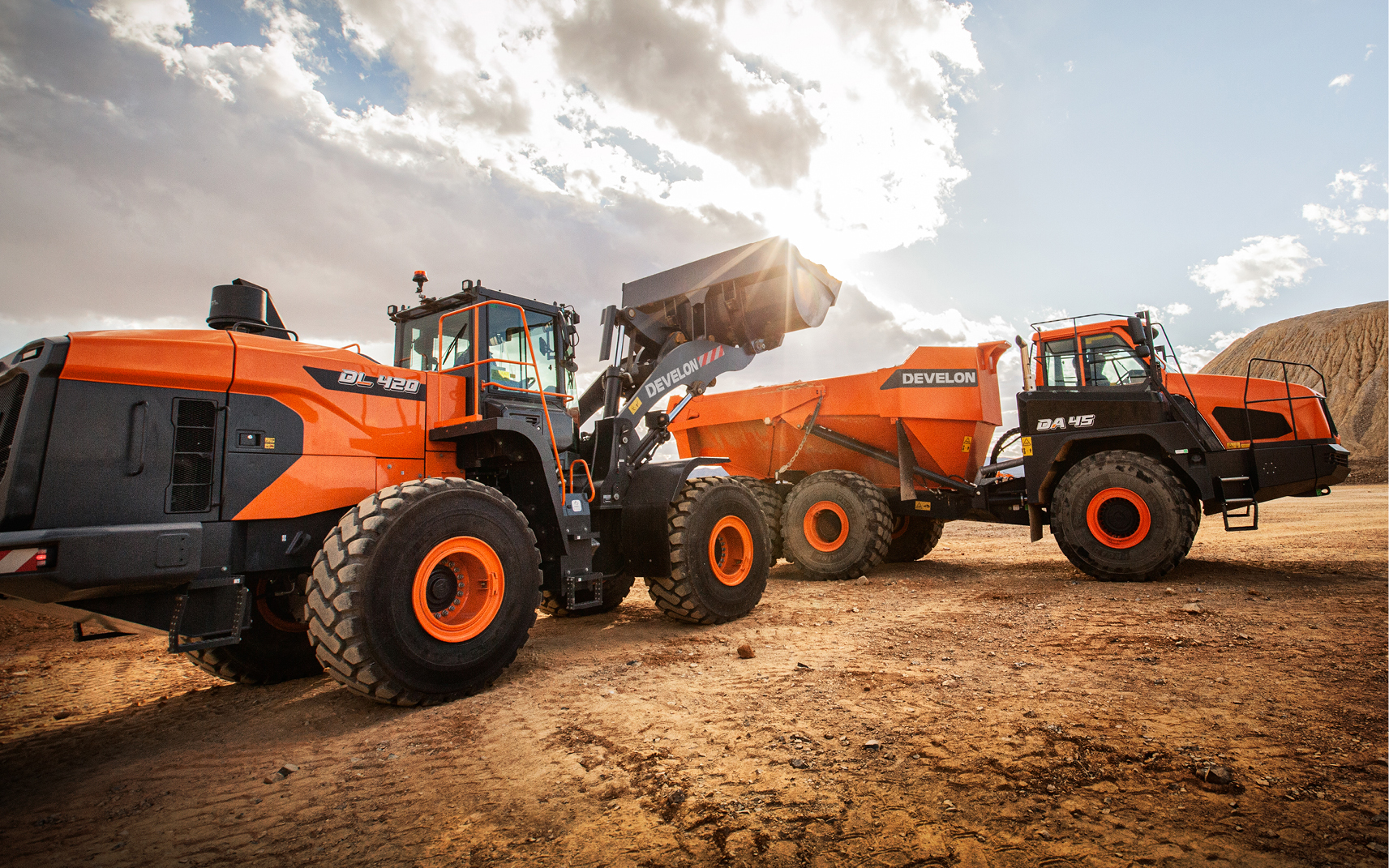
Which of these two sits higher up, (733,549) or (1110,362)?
(1110,362)

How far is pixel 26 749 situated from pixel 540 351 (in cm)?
404

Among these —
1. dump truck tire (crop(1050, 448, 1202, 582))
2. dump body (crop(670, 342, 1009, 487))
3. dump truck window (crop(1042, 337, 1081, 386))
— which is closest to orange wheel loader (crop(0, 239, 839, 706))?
dump body (crop(670, 342, 1009, 487))

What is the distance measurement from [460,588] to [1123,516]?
7.18 m

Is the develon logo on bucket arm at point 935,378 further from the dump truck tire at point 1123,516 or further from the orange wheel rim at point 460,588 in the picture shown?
the orange wheel rim at point 460,588

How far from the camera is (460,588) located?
437cm

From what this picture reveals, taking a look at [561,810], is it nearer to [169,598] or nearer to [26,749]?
[169,598]

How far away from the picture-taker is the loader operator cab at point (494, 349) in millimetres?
5359

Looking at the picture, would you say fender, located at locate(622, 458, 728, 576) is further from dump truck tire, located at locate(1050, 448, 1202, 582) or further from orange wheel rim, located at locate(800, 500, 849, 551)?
dump truck tire, located at locate(1050, 448, 1202, 582)

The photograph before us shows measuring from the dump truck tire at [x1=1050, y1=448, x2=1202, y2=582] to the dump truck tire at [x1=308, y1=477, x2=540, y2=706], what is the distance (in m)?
6.35

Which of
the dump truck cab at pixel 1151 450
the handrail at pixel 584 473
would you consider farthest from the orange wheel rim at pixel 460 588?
the dump truck cab at pixel 1151 450

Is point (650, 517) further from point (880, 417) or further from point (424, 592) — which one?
point (880, 417)

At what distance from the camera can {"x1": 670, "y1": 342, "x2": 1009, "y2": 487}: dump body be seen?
9.33 meters

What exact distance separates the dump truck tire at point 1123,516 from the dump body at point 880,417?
169 centimetres

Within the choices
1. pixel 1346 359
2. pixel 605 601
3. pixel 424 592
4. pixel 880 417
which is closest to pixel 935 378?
pixel 880 417
